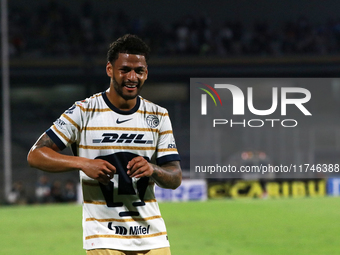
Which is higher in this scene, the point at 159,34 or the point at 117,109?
the point at 159,34

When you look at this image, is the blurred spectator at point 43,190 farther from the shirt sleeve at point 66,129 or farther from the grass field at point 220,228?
the shirt sleeve at point 66,129

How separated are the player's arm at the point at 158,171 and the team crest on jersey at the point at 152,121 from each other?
9.2 inches

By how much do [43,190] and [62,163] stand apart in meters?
19.6

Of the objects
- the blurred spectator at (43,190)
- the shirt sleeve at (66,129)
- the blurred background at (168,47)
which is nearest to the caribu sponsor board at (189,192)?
the blurred background at (168,47)

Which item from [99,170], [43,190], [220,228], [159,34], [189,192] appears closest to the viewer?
[99,170]

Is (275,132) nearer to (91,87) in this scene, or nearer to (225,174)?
(225,174)

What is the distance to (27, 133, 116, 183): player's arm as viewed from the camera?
2.84 meters

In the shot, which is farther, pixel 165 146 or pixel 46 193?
pixel 46 193

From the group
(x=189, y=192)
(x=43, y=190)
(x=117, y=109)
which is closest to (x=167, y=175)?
(x=117, y=109)

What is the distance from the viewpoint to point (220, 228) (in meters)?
13.6

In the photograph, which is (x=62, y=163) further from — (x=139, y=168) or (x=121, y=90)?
(x=121, y=90)

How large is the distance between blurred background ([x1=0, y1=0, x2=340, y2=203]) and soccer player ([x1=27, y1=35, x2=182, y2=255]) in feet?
73.0

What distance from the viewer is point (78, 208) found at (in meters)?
19.3

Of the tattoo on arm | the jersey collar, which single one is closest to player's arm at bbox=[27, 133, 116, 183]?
the tattoo on arm
